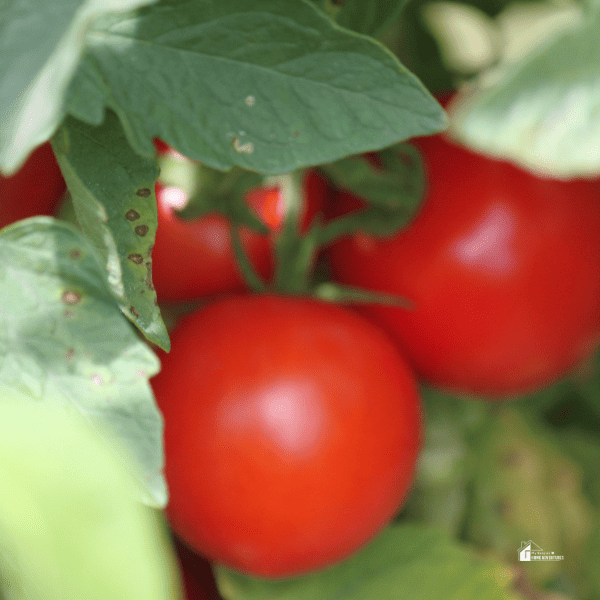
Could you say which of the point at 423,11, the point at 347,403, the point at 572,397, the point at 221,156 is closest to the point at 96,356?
the point at 221,156

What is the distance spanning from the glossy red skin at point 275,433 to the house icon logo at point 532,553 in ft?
0.67

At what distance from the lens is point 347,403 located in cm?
42

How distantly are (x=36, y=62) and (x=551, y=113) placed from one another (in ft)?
0.82

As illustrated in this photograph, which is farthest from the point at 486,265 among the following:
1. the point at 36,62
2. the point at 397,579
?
the point at 36,62

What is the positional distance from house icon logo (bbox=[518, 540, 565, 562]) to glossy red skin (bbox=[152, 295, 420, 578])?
0.21 m

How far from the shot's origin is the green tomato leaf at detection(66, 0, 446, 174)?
0.24 metres

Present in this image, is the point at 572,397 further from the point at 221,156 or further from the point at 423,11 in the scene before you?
the point at 221,156

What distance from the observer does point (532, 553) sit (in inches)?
23.0

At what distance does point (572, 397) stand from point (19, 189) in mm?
590

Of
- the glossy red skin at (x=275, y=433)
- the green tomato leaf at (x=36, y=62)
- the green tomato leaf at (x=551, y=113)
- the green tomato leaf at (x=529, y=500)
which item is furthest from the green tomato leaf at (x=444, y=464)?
the green tomato leaf at (x=36, y=62)

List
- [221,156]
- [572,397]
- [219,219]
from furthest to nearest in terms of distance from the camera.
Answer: [572,397]
[219,219]
[221,156]

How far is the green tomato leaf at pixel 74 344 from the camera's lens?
0.80 feet

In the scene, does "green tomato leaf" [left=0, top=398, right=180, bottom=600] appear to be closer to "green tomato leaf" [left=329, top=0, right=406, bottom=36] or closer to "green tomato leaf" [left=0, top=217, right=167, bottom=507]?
"green tomato leaf" [left=0, top=217, right=167, bottom=507]

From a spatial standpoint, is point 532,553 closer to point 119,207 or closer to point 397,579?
point 397,579
